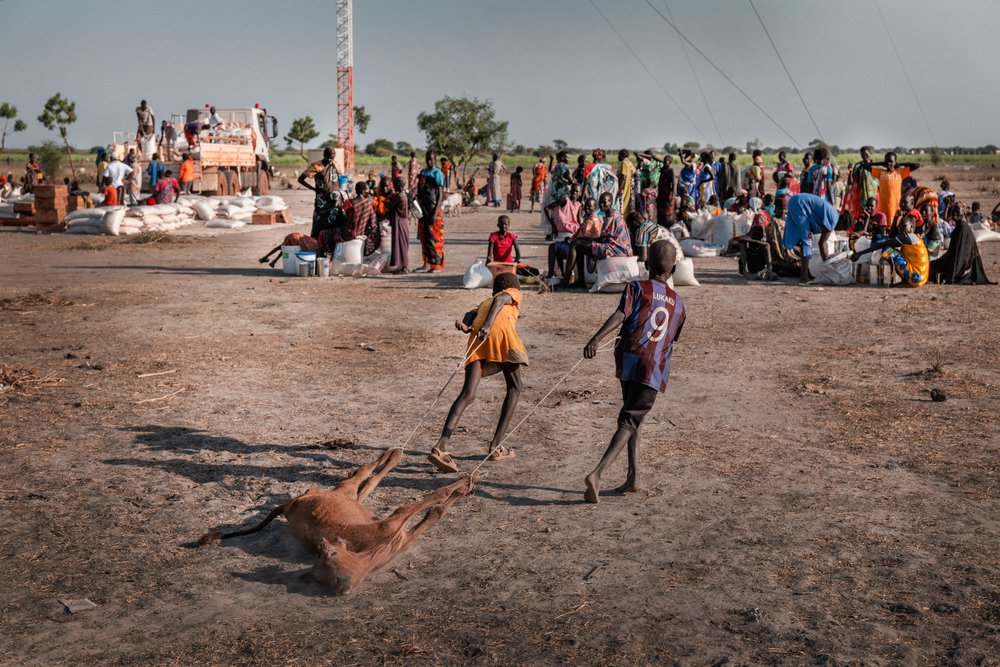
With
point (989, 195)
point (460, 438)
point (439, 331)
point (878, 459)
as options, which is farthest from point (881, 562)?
point (989, 195)

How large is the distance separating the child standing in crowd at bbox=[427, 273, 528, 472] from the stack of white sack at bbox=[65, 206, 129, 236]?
56.6ft

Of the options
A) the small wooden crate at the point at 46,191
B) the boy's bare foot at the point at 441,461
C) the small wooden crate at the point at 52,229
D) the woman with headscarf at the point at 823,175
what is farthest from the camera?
the small wooden crate at the point at 46,191

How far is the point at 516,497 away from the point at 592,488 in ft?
1.48

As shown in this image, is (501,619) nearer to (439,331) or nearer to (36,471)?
(36,471)

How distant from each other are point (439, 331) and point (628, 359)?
17.8ft

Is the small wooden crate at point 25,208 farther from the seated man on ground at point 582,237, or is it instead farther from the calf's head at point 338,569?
the calf's head at point 338,569

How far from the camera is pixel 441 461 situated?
574 centimetres

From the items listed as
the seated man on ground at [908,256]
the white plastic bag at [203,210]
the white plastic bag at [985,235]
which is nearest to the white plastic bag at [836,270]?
the seated man on ground at [908,256]

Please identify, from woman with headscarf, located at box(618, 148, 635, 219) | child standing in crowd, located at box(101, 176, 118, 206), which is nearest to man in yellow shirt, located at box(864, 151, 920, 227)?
woman with headscarf, located at box(618, 148, 635, 219)

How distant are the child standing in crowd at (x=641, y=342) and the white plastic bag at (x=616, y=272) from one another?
796cm

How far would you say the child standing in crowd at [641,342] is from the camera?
5266 mm

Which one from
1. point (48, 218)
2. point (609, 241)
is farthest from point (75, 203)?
point (609, 241)

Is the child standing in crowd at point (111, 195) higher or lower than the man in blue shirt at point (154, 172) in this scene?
lower

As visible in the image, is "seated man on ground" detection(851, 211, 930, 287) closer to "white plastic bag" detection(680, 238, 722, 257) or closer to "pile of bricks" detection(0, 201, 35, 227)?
"white plastic bag" detection(680, 238, 722, 257)
